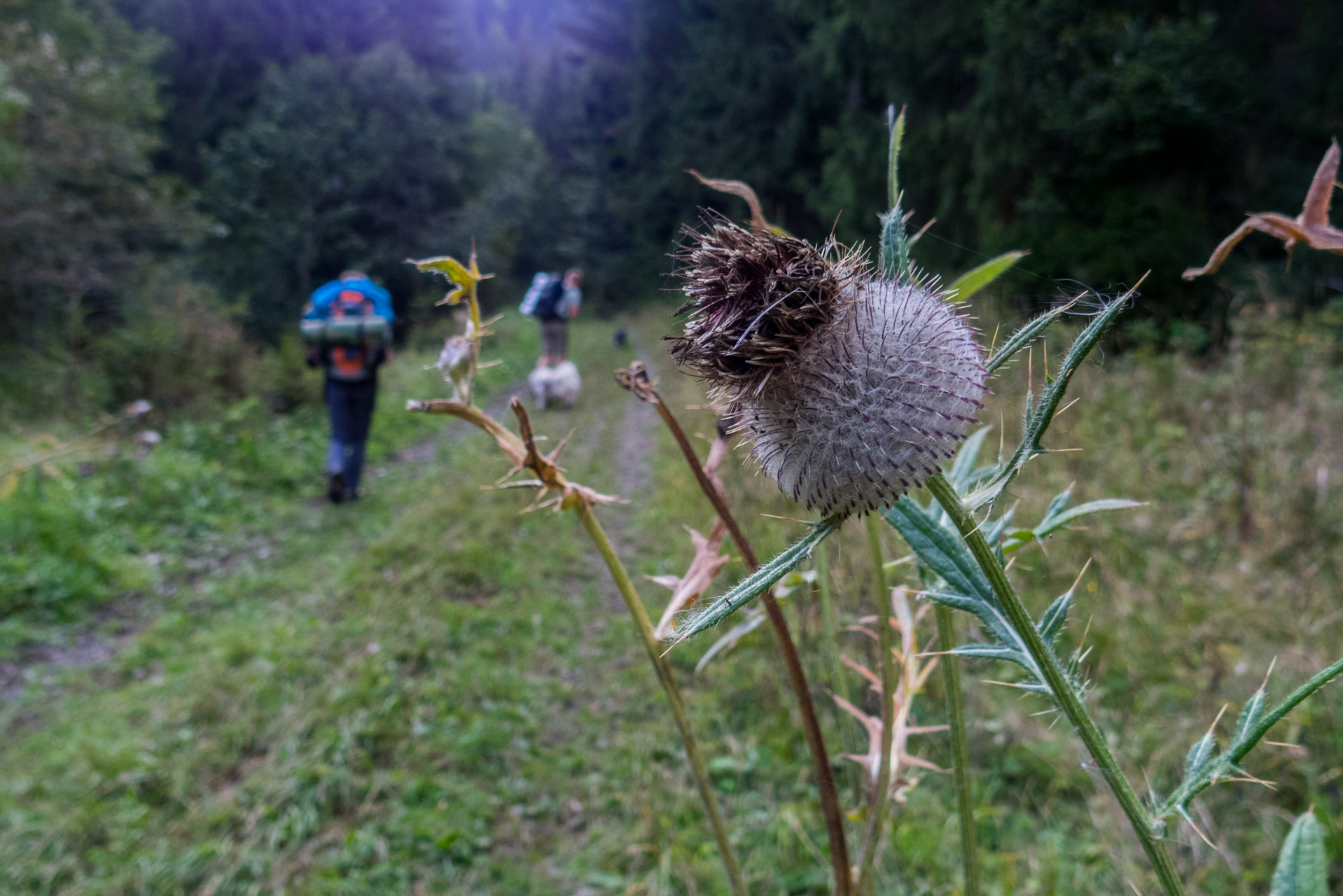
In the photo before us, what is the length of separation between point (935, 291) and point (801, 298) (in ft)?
0.84

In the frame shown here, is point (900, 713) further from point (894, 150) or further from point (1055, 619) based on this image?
point (894, 150)

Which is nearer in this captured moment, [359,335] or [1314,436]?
[1314,436]

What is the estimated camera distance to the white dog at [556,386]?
1236cm

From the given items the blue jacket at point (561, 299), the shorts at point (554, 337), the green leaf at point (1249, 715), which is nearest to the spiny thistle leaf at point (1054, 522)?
the green leaf at point (1249, 715)

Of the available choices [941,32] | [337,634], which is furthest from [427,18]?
[337,634]

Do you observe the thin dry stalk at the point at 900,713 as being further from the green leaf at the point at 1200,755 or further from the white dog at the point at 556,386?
the white dog at the point at 556,386

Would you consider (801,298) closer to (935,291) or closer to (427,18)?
(935,291)

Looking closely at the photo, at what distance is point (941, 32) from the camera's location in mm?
11656

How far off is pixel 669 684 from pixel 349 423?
7.57 meters

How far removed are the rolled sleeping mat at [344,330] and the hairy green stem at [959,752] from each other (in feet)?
24.3

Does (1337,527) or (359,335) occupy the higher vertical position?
(1337,527)

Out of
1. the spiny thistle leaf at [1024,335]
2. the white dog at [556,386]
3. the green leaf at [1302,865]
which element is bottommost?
the white dog at [556,386]

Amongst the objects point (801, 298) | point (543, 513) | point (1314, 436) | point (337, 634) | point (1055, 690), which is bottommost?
point (543, 513)

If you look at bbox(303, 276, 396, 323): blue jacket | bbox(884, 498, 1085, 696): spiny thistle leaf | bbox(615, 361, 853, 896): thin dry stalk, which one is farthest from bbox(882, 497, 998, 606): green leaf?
bbox(303, 276, 396, 323): blue jacket
